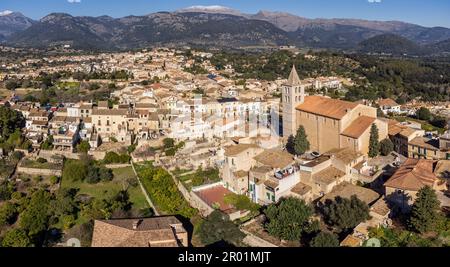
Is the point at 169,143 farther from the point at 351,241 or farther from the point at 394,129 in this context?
the point at 351,241

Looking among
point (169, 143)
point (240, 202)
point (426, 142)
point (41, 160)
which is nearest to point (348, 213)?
point (240, 202)

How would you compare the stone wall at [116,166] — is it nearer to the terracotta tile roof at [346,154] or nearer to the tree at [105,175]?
the tree at [105,175]

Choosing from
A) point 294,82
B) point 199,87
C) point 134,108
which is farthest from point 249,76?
point 294,82

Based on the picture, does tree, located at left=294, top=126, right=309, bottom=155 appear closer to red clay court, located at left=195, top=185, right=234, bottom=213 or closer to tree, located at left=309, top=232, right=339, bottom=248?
red clay court, located at left=195, top=185, right=234, bottom=213

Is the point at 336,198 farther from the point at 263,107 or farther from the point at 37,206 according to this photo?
the point at 263,107

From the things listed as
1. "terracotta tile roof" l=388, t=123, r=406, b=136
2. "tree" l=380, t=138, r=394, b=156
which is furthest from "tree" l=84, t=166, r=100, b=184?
"terracotta tile roof" l=388, t=123, r=406, b=136
